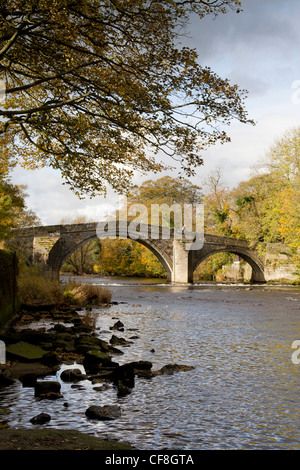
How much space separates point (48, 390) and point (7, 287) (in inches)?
211

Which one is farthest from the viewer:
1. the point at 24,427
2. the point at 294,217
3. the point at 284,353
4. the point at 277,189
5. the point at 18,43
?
the point at 277,189

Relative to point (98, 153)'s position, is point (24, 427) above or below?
below

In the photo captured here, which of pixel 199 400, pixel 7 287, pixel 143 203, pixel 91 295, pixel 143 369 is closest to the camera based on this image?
pixel 199 400

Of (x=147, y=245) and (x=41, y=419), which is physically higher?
(x=147, y=245)

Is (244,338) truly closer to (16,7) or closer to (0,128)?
(0,128)

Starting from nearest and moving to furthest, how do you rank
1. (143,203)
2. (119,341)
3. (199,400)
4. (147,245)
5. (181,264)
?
(199,400), (119,341), (181,264), (147,245), (143,203)

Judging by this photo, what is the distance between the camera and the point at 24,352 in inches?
265

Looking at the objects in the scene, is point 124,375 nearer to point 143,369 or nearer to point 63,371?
point 143,369

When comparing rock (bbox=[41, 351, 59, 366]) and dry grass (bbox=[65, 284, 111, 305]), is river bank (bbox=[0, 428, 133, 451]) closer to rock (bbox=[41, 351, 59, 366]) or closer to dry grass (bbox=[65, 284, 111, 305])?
rock (bbox=[41, 351, 59, 366])

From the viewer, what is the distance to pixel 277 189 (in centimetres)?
3931

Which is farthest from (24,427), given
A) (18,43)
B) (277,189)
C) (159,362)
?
(277,189)

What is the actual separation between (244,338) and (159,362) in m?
3.10

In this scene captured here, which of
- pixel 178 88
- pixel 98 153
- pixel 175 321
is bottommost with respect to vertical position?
pixel 175 321

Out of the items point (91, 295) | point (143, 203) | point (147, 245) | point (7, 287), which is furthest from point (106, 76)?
point (143, 203)
